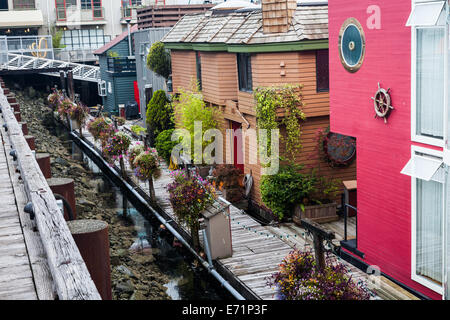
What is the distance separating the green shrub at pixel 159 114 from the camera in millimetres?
28078

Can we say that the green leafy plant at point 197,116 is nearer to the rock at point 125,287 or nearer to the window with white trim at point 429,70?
the rock at point 125,287

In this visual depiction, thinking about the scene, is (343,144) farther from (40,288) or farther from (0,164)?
(40,288)

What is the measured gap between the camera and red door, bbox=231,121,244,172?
21.5 metres

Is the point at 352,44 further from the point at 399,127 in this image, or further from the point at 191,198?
the point at 191,198

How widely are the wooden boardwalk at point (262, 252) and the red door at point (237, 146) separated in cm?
245

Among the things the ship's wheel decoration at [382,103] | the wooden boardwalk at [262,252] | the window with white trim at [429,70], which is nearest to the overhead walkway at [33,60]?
the wooden boardwalk at [262,252]

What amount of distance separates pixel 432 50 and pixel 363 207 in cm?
415

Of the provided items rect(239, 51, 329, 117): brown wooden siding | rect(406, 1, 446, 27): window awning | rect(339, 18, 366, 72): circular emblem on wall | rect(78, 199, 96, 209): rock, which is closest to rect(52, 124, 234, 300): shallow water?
rect(78, 199, 96, 209): rock

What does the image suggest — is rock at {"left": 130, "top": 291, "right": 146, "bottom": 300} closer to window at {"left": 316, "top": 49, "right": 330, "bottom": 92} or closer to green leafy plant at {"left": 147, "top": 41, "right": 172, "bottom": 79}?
window at {"left": 316, "top": 49, "right": 330, "bottom": 92}

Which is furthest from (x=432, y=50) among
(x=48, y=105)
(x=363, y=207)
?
(x=48, y=105)

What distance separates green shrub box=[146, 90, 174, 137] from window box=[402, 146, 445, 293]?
1755 centimetres

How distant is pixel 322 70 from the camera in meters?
18.4

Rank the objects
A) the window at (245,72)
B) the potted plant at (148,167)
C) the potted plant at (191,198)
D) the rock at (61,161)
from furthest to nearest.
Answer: the rock at (61,161) → the potted plant at (148,167) → the window at (245,72) → the potted plant at (191,198)

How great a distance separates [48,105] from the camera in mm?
52031
